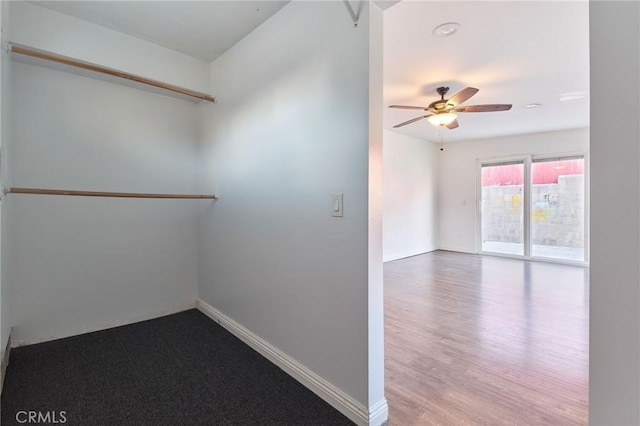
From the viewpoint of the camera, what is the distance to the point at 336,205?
169 cm

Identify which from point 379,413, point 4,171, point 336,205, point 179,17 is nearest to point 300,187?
point 336,205

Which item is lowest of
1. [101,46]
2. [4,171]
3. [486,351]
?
[486,351]

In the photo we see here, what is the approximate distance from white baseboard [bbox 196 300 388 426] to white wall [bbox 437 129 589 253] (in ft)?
19.8

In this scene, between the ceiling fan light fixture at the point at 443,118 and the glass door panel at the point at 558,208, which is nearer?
the ceiling fan light fixture at the point at 443,118

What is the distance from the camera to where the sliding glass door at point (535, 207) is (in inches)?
221

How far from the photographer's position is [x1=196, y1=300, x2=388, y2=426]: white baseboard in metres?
1.56

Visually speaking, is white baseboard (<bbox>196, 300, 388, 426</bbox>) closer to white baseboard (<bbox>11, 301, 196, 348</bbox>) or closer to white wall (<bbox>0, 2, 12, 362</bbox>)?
white baseboard (<bbox>11, 301, 196, 348</bbox>)

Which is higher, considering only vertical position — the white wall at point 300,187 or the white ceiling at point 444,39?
the white ceiling at point 444,39

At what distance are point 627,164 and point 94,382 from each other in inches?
109

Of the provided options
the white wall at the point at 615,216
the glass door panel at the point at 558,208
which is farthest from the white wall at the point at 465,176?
the white wall at the point at 615,216

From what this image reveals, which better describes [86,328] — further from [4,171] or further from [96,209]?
[4,171]

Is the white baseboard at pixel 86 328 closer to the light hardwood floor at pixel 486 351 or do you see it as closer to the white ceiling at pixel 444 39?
the light hardwood floor at pixel 486 351

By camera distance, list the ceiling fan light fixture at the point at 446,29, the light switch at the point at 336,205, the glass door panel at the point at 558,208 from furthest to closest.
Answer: the glass door panel at the point at 558,208, the ceiling fan light fixture at the point at 446,29, the light switch at the point at 336,205

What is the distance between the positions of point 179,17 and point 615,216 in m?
2.79
